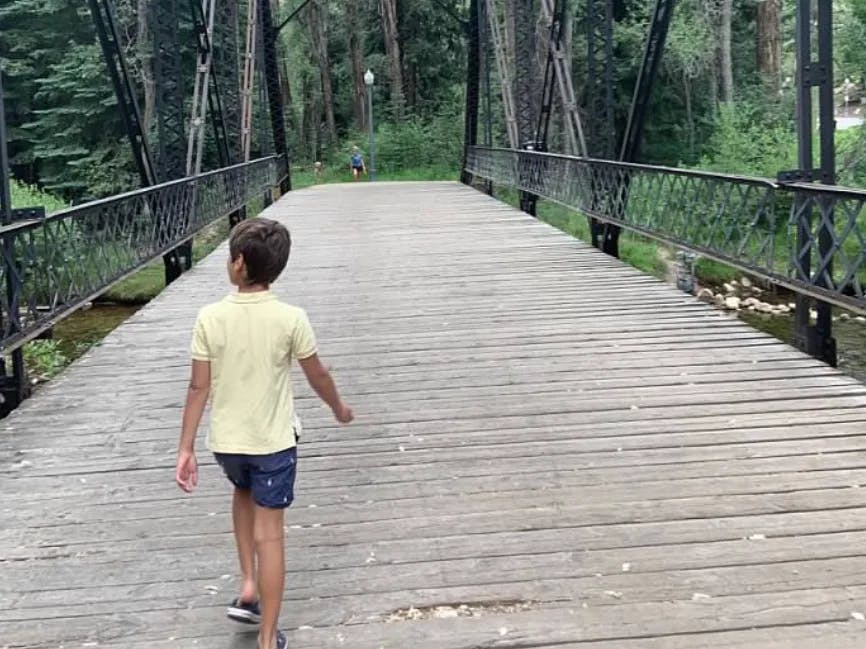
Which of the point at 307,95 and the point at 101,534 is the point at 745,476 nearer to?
the point at 101,534

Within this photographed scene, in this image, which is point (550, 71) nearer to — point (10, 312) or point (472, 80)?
point (472, 80)

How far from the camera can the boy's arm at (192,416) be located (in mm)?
2621

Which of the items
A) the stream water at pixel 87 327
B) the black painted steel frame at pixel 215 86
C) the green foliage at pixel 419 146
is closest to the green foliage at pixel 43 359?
the stream water at pixel 87 327

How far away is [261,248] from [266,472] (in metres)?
0.60

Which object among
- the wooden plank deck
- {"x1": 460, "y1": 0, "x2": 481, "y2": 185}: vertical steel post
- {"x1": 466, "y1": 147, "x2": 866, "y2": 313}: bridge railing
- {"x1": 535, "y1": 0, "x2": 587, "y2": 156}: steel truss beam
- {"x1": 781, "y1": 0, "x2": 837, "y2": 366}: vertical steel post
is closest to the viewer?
the wooden plank deck

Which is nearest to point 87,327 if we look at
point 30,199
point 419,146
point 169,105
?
point 169,105

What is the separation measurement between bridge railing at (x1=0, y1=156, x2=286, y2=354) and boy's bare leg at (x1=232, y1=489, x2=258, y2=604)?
9.48 ft

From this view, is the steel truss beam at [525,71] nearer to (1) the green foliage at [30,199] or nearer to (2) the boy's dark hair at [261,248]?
(1) the green foliage at [30,199]

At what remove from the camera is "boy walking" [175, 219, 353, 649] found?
2594 millimetres

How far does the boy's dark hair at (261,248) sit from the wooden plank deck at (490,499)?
103 centimetres

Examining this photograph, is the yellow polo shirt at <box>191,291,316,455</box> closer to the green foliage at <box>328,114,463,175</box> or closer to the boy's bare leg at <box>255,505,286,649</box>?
the boy's bare leg at <box>255,505,286,649</box>

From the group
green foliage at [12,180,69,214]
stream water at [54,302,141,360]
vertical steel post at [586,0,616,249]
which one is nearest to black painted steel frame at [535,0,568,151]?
vertical steel post at [586,0,616,249]

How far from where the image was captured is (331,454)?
4344mm

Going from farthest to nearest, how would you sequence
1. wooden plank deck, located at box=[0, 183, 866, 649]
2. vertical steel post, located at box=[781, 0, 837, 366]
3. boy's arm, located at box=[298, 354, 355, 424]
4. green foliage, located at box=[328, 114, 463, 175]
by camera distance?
green foliage, located at box=[328, 114, 463, 175] < vertical steel post, located at box=[781, 0, 837, 366] < wooden plank deck, located at box=[0, 183, 866, 649] < boy's arm, located at box=[298, 354, 355, 424]
